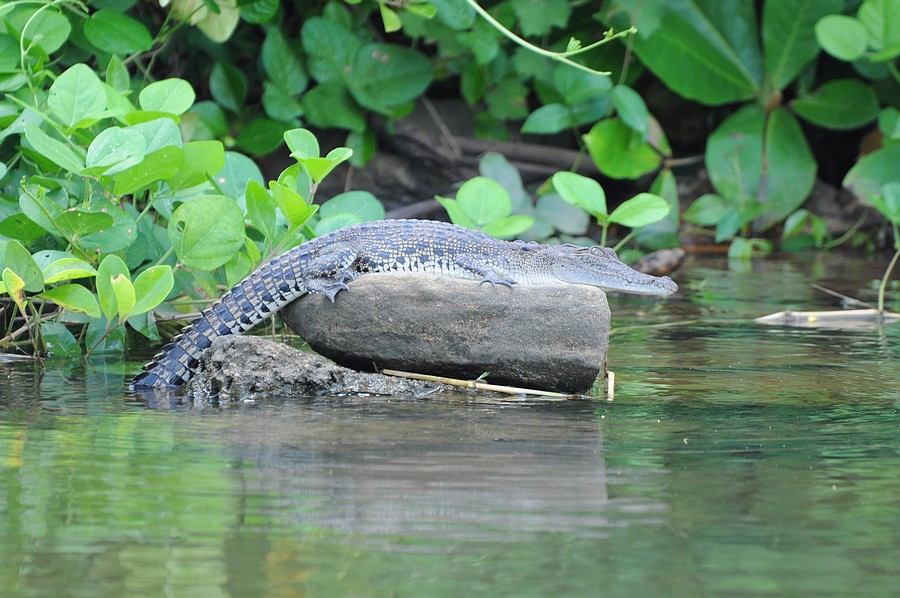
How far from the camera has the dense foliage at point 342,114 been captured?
4.77 metres

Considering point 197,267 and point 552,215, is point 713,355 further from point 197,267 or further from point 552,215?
point 552,215

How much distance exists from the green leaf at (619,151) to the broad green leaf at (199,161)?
5.15 metres

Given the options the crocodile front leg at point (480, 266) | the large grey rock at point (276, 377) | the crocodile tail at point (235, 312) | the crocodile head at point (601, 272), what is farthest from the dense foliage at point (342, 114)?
the crocodile front leg at point (480, 266)

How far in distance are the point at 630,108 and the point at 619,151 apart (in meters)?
0.57

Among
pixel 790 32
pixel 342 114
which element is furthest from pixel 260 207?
pixel 790 32

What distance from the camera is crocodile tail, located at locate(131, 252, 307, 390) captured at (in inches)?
187

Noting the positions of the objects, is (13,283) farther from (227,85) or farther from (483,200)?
(227,85)

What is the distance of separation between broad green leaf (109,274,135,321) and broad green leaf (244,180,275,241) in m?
0.68

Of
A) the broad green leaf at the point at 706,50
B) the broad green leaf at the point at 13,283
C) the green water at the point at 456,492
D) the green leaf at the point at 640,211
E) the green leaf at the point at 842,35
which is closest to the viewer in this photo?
the green water at the point at 456,492

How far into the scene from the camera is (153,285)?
173 inches

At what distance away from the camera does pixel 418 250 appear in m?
5.27

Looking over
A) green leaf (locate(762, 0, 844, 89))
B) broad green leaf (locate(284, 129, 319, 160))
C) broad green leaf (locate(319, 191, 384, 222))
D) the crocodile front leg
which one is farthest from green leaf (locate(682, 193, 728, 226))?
broad green leaf (locate(284, 129, 319, 160))

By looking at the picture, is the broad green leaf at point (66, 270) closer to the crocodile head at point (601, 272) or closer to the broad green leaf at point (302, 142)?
the broad green leaf at point (302, 142)

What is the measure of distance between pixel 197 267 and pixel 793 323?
344cm
